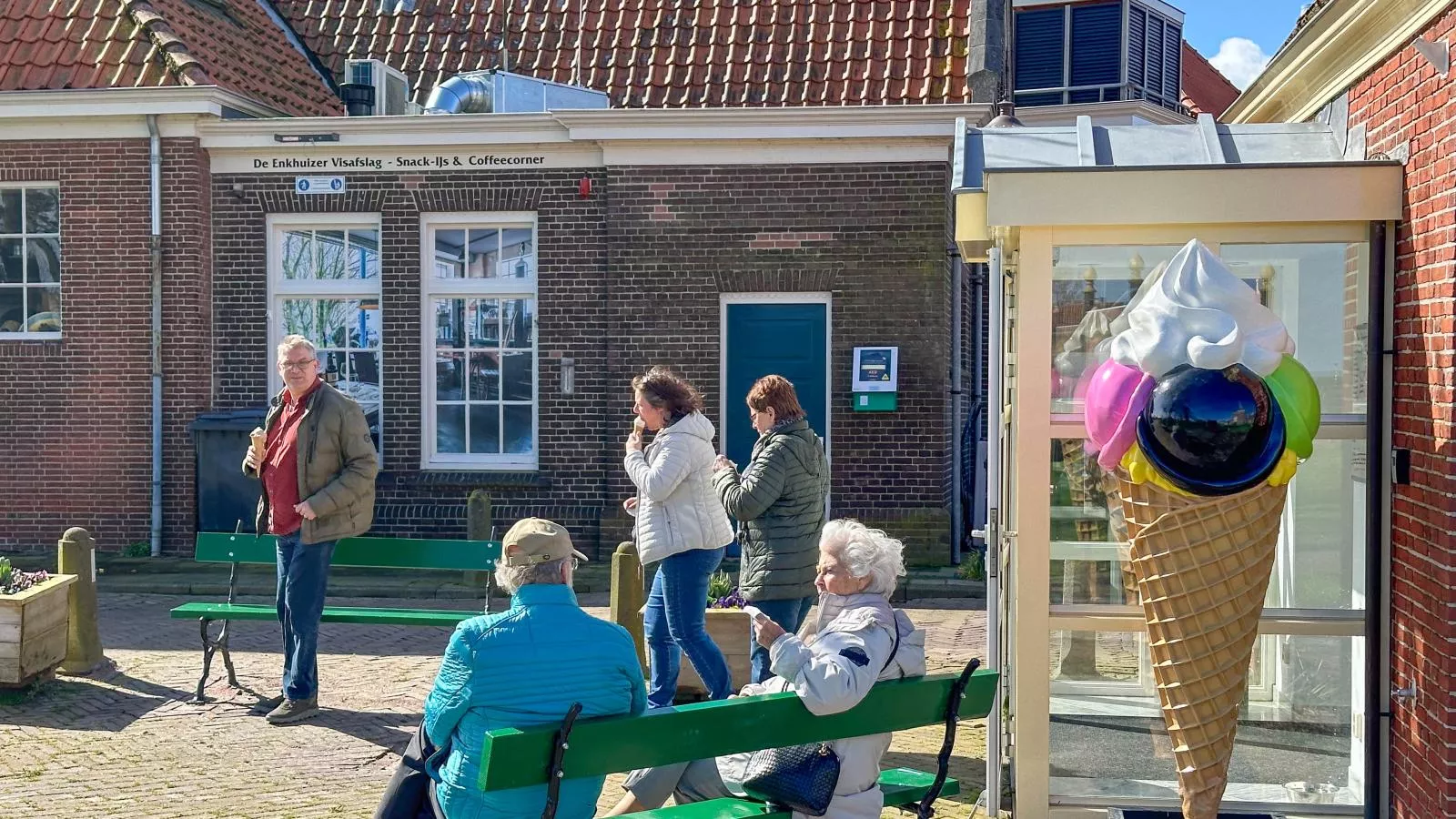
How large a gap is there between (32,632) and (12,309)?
700 cm

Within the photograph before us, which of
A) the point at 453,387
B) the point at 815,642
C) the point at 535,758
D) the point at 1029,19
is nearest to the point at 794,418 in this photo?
the point at 815,642

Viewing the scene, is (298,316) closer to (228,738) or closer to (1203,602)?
(228,738)

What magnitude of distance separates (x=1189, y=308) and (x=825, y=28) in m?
11.0

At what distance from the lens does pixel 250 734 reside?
24.5 feet

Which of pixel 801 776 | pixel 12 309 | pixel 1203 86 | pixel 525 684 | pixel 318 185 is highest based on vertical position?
pixel 1203 86

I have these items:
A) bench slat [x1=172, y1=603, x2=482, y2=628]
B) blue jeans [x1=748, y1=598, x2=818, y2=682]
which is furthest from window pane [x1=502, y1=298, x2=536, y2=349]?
blue jeans [x1=748, y1=598, x2=818, y2=682]

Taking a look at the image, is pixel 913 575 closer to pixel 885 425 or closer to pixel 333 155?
pixel 885 425

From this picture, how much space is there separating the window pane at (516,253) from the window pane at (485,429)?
1273mm

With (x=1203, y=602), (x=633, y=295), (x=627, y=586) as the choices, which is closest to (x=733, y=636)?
(x=627, y=586)

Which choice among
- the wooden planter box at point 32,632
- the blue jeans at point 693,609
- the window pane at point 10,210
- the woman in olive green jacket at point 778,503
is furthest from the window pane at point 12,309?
the woman in olive green jacket at point 778,503

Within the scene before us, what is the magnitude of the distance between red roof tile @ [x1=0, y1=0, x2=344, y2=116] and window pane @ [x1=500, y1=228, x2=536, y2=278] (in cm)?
285

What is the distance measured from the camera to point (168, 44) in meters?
13.9

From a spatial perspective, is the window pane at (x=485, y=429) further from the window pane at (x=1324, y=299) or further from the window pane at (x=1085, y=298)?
the window pane at (x=1324, y=299)

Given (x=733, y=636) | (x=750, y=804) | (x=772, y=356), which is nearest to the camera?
(x=750, y=804)
